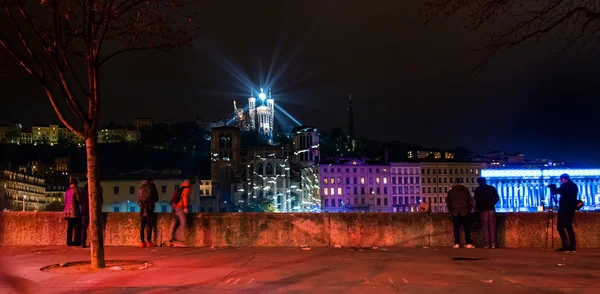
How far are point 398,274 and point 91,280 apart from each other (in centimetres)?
530

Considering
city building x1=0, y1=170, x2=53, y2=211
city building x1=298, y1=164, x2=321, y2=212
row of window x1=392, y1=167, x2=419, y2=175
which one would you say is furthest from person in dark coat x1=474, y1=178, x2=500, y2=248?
city building x1=0, y1=170, x2=53, y2=211

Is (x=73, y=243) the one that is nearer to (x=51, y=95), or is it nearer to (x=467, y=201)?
(x=51, y=95)

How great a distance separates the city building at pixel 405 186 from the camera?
156 m

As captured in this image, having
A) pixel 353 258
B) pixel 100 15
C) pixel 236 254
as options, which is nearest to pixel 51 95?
pixel 100 15

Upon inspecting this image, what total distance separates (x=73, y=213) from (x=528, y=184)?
560 feet

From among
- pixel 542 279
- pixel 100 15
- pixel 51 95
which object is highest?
pixel 100 15

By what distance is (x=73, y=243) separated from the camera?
16703 mm

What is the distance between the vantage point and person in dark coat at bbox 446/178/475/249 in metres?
16.2

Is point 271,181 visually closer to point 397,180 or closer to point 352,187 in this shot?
point 352,187

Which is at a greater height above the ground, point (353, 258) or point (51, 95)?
point (51, 95)

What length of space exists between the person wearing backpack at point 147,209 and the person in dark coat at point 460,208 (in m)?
7.76

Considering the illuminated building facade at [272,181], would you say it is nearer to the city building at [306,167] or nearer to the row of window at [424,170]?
the city building at [306,167]

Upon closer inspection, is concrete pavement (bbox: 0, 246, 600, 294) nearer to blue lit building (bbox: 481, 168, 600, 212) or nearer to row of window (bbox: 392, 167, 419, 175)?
row of window (bbox: 392, 167, 419, 175)

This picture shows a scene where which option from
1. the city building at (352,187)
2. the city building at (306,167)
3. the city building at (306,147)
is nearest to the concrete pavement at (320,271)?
the city building at (352,187)
